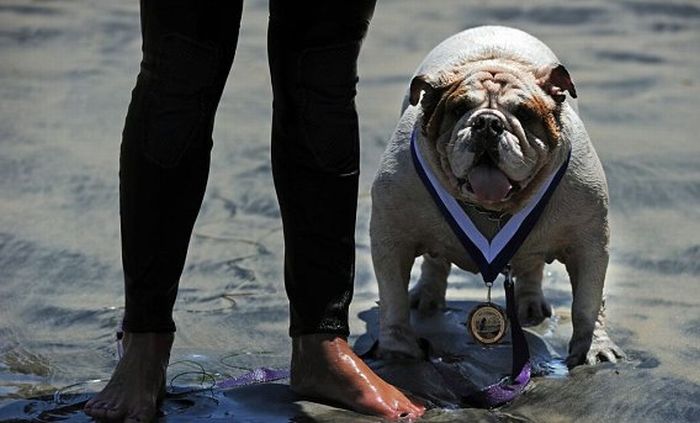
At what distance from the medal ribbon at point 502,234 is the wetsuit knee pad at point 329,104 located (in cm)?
45

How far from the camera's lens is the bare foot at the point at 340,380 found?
3.59 metres

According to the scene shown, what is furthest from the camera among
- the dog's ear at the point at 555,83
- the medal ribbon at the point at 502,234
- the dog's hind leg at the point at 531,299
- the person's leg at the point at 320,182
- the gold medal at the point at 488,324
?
the dog's hind leg at the point at 531,299

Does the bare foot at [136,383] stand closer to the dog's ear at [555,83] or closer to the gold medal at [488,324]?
the gold medal at [488,324]

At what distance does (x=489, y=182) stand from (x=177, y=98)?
0.90 meters

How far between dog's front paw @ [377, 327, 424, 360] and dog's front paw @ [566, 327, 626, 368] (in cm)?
46

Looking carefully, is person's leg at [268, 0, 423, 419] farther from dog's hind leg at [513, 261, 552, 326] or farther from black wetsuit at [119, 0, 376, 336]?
dog's hind leg at [513, 261, 552, 326]

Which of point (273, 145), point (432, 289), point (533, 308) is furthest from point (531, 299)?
point (273, 145)

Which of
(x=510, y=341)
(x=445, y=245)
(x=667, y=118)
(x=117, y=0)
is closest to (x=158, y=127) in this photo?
(x=445, y=245)

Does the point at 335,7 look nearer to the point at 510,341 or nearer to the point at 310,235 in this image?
the point at 310,235

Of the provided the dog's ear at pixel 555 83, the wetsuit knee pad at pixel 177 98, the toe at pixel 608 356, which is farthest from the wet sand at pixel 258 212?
the dog's ear at pixel 555 83

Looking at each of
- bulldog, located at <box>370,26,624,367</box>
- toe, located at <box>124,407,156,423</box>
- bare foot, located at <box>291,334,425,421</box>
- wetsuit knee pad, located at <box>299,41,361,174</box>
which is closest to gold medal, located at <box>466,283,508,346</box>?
bulldog, located at <box>370,26,624,367</box>

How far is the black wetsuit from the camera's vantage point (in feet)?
11.0

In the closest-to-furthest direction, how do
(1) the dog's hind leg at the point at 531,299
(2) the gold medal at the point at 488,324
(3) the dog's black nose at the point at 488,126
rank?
1. (3) the dog's black nose at the point at 488,126
2. (2) the gold medal at the point at 488,324
3. (1) the dog's hind leg at the point at 531,299

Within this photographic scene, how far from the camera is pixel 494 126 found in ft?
12.2
